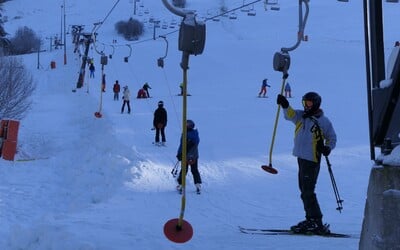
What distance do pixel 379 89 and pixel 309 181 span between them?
3193 mm

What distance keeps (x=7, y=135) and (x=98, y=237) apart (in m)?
11.1

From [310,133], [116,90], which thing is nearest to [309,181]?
[310,133]

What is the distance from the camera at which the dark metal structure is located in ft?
12.1

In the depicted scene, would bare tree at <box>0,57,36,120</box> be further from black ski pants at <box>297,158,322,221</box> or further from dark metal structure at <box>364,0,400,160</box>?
dark metal structure at <box>364,0,400,160</box>

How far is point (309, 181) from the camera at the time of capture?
695 centimetres

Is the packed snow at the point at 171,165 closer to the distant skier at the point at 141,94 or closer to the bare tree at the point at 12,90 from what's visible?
the bare tree at the point at 12,90

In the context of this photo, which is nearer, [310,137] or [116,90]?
[310,137]

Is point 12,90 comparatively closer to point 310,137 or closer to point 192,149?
point 192,149

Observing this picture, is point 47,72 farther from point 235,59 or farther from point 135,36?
point 135,36

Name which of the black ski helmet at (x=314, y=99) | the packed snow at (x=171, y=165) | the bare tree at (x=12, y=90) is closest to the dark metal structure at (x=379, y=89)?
the black ski helmet at (x=314, y=99)

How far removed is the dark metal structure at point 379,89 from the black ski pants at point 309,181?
9.33 ft

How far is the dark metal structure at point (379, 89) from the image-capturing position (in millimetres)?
3697

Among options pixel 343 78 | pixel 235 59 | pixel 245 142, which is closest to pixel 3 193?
pixel 245 142

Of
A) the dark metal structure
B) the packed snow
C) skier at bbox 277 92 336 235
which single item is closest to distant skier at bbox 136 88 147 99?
the packed snow
